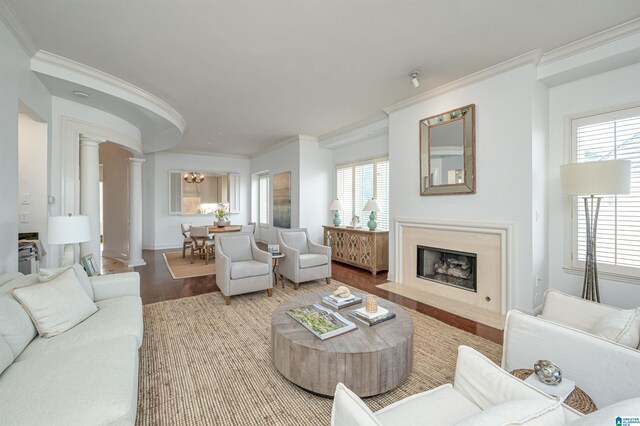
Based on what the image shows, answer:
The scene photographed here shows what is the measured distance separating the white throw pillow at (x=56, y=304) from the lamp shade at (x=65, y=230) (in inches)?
22.1

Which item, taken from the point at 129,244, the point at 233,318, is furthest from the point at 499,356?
the point at 129,244

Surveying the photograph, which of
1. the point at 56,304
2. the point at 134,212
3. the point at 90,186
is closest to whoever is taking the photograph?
the point at 56,304

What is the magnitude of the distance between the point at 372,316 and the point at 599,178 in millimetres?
2365

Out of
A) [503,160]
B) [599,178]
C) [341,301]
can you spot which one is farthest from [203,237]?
[599,178]

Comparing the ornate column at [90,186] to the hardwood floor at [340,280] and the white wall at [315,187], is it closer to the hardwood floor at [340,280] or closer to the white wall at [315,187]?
the hardwood floor at [340,280]

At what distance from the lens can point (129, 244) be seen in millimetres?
6000

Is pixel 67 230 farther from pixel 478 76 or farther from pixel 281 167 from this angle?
pixel 281 167

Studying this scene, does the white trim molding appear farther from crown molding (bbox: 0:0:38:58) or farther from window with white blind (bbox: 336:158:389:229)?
crown molding (bbox: 0:0:38:58)

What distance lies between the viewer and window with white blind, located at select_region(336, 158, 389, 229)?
5.71 metres

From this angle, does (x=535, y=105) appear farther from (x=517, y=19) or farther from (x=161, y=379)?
(x=161, y=379)

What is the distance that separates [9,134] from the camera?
2.52 metres

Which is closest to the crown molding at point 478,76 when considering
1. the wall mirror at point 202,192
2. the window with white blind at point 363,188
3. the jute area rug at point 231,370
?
the window with white blind at point 363,188

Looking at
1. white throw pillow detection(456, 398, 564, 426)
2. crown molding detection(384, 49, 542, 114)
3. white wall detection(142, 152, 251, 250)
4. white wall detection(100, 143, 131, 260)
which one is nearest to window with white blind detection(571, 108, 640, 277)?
crown molding detection(384, 49, 542, 114)

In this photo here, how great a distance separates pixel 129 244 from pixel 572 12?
25.0 ft
